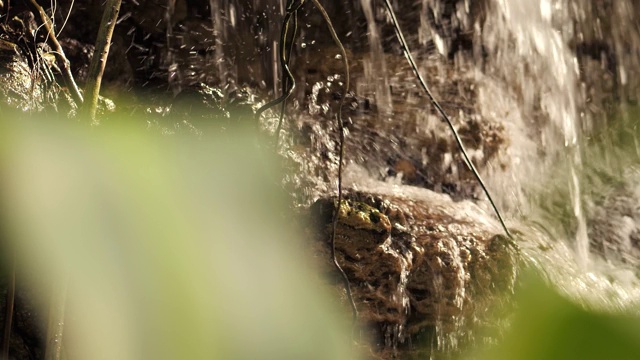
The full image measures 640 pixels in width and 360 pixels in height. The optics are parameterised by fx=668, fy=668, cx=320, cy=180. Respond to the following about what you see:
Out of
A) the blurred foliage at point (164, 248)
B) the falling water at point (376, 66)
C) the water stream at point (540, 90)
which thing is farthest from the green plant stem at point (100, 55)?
the falling water at point (376, 66)

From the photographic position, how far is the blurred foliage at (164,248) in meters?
0.35

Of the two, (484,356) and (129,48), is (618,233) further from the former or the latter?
(484,356)

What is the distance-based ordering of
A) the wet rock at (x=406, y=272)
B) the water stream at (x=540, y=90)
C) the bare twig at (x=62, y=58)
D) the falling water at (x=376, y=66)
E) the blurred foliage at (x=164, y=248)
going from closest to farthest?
the blurred foliage at (x=164, y=248)
the bare twig at (x=62, y=58)
the wet rock at (x=406, y=272)
the water stream at (x=540, y=90)
the falling water at (x=376, y=66)

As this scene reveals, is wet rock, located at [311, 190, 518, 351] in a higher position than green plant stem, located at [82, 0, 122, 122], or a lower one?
lower

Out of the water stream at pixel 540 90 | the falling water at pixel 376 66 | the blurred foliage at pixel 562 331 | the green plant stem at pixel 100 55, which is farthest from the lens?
the falling water at pixel 376 66

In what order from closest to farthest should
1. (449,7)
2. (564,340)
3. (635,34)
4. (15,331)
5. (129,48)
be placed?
1. (564,340)
2. (15,331)
3. (129,48)
4. (449,7)
5. (635,34)

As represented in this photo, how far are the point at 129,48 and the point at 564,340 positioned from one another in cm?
235

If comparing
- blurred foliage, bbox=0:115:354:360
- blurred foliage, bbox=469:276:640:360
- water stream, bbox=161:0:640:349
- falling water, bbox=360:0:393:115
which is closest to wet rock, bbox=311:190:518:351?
water stream, bbox=161:0:640:349

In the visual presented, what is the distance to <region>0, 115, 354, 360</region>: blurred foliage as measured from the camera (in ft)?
1.16

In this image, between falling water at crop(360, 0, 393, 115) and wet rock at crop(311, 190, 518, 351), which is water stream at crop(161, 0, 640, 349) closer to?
falling water at crop(360, 0, 393, 115)

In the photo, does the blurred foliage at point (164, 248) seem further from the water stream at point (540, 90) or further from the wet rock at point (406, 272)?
the water stream at point (540, 90)

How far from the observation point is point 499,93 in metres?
3.06

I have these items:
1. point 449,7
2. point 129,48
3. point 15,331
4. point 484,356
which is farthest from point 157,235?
point 449,7

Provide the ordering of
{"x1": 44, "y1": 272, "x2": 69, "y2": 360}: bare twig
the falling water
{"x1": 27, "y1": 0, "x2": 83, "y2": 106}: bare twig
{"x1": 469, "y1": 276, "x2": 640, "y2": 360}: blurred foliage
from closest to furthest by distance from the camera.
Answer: {"x1": 469, "y1": 276, "x2": 640, "y2": 360}: blurred foliage, {"x1": 44, "y1": 272, "x2": 69, "y2": 360}: bare twig, {"x1": 27, "y1": 0, "x2": 83, "y2": 106}: bare twig, the falling water
